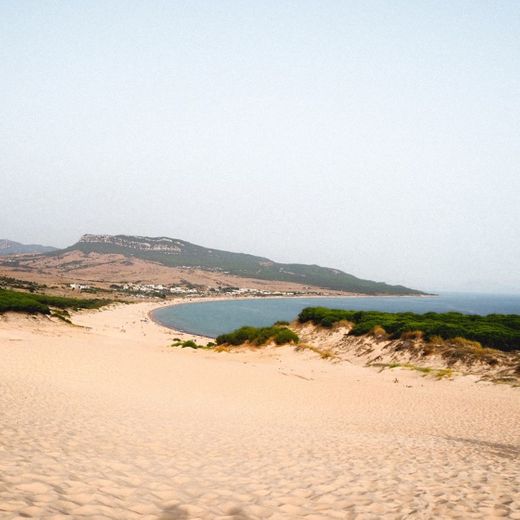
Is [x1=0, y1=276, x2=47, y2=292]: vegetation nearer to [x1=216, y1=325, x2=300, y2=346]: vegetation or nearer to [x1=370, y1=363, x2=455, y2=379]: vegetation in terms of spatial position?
[x1=216, y1=325, x2=300, y2=346]: vegetation

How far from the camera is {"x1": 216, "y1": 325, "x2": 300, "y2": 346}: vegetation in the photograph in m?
41.3

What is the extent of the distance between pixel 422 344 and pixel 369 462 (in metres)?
26.5

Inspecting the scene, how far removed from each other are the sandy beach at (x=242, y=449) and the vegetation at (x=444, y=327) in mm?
9332

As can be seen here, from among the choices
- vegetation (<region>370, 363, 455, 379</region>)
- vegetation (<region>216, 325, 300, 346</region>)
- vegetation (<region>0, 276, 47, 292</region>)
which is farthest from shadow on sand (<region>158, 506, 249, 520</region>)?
vegetation (<region>0, 276, 47, 292</region>)

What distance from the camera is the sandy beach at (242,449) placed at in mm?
5305

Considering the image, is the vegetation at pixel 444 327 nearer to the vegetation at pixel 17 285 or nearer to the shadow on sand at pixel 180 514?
the shadow on sand at pixel 180 514

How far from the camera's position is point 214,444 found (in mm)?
9352

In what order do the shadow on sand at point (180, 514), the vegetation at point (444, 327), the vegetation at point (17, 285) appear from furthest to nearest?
the vegetation at point (17, 285)
the vegetation at point (444, 327)
the shadow on sand at point (180, 514)

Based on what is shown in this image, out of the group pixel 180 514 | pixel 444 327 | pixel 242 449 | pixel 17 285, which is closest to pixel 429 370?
pixel 444 327

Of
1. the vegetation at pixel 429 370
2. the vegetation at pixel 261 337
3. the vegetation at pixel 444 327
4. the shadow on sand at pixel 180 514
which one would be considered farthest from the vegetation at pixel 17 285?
the shadow on sand at pixel 180 514

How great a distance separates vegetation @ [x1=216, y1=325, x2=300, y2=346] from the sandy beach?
19302 mm

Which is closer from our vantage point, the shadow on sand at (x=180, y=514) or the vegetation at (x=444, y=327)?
the shadow on sand at (x=180, y=514)

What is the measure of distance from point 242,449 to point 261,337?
3416 cm

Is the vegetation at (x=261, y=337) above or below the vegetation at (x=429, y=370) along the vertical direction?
below
